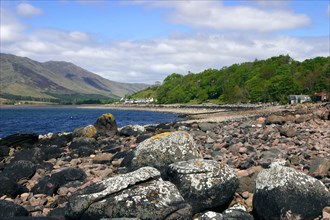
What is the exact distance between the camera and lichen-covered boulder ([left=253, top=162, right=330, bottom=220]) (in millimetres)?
8648

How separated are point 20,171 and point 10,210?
16.8 ft

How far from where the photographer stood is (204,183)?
31.1 ft

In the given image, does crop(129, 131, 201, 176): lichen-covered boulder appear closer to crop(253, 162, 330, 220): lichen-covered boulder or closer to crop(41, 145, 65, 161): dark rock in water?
crop(253, 162, 330, 220): lichen-covered boulder

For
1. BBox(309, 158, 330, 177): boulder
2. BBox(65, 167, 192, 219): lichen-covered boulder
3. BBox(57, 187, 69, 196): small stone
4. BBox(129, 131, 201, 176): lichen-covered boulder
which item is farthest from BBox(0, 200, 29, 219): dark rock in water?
BBox(309, 158, 330, 177): boulder

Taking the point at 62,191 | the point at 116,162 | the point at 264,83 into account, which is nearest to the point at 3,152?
the point at 116,162

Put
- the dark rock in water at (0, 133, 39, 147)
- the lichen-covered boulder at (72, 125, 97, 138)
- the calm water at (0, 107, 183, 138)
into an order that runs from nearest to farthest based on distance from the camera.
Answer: the dark rock in water at (0, 133, 39, 147) < the lichen-covered boulder at (72, 125, 97, 138) < the calm water at (0, 107, 183, 138)

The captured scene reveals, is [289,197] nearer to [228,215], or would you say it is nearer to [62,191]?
[228,215]

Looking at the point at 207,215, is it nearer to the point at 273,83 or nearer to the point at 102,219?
the point at 102,219

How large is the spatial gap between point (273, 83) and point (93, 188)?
12809cm

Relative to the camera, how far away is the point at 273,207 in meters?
8.72

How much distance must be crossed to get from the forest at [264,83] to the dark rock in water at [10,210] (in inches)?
4508

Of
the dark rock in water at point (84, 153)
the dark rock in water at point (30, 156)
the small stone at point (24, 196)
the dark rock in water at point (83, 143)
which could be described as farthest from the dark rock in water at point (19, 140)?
the small stone at point (24, 196)

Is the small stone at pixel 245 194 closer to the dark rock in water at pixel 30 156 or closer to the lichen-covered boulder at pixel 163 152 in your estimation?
the lichen-covered boulder at pixel 163 152

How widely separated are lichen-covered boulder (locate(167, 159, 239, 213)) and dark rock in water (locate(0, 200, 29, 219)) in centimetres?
395
